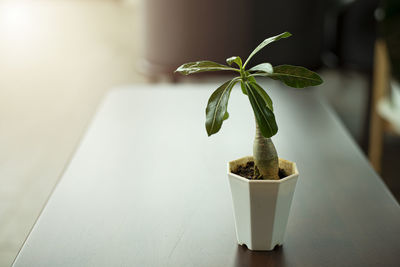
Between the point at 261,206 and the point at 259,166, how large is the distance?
6cm

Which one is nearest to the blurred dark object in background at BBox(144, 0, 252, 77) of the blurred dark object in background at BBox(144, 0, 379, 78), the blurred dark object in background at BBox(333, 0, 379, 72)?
the blurred dark object in background at BBox(144, 0, 379, 78)

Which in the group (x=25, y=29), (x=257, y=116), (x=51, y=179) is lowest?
(x=51, y=179)

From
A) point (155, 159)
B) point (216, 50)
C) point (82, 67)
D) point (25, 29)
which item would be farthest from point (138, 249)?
point (25, 29)

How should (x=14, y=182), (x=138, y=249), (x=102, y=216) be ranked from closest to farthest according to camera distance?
(x=138, y=249) < (x=102, y=216) < (x=14, y=182)

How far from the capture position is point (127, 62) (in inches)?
136

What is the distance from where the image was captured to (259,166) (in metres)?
0.72

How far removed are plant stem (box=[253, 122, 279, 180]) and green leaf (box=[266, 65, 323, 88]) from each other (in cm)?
8

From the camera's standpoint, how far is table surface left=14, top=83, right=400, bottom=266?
76 cm

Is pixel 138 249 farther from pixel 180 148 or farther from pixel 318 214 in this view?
pixel 180 148

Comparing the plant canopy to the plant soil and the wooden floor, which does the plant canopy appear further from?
the wooden floor

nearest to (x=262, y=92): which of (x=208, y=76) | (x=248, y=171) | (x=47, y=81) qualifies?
(x=248, y=171)

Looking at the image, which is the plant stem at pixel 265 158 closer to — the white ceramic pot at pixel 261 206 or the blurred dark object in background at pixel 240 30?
the white ceramic pot at pixel 261 206

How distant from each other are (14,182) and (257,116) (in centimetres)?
149

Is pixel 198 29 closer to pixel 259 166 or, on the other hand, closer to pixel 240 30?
pixel 240 30
